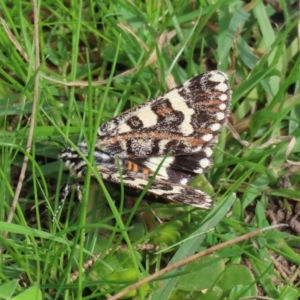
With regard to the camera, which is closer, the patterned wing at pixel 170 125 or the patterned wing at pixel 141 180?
the patterned wing at pixel 141 180

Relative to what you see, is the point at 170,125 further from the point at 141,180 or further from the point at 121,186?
the point at 121,186

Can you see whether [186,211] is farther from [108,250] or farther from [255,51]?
[255,51]

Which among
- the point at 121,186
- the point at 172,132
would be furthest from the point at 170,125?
the point at 121,186

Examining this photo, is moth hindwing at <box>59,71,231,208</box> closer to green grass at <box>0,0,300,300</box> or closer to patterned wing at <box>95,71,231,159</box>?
patterned wing at <box>95,71,231,159</box>

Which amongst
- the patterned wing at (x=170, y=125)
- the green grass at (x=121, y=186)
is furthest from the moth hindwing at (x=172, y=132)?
the green grass at (x=121, y=186)

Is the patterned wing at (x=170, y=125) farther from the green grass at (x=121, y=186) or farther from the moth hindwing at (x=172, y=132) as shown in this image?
the green grass at (x=121, y=186)

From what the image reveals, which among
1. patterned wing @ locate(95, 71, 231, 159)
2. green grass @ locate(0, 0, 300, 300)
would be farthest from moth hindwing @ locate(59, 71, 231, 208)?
green grass @ locate(0, 0, 300, 300)

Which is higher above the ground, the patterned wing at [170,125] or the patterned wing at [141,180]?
the patterned wing at [170,125]
